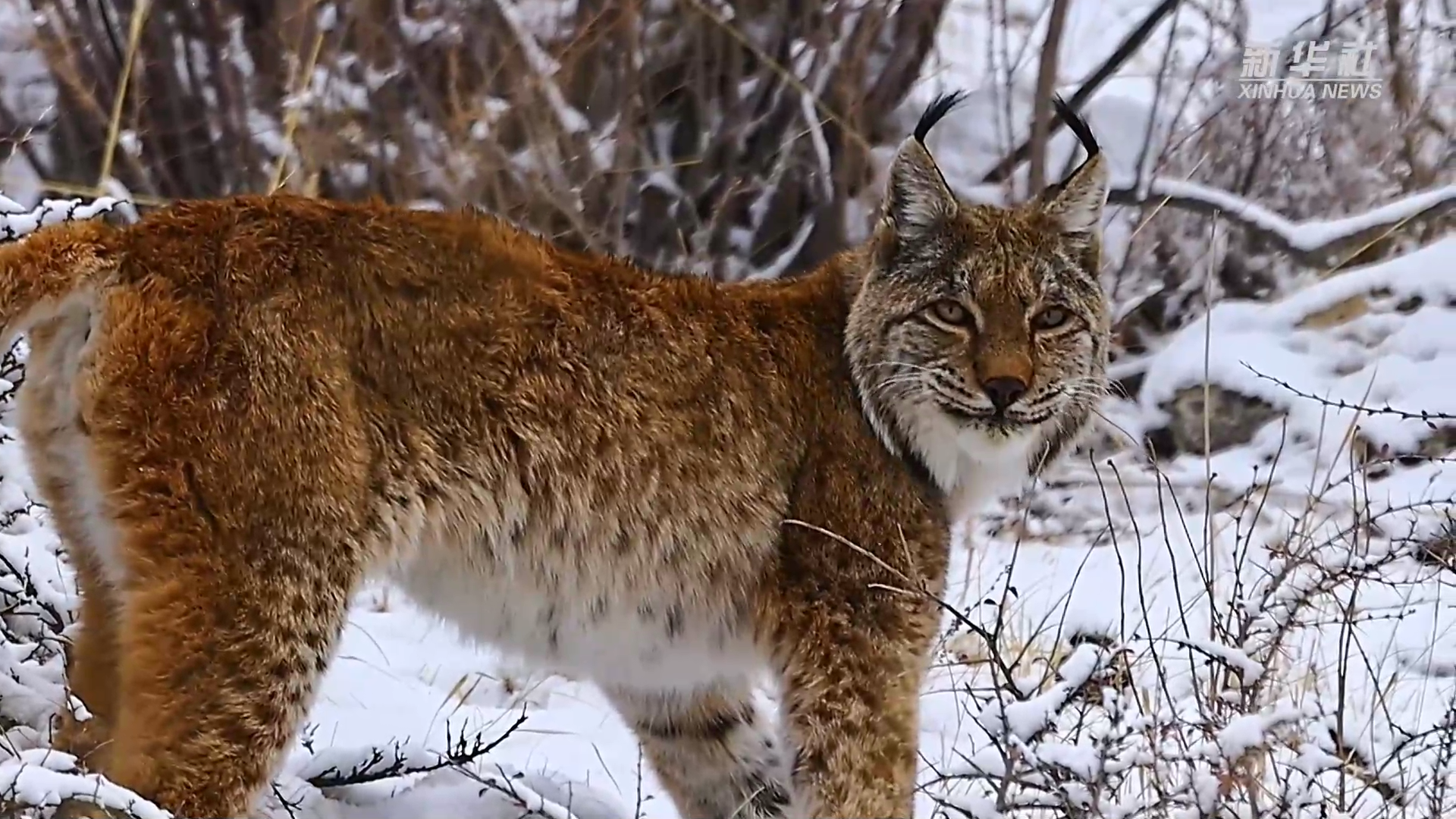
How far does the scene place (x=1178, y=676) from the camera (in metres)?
5.00

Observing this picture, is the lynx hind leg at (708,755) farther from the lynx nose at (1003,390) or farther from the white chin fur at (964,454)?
the lynx nose at (1003,390)

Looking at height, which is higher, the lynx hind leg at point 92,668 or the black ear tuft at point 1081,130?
the black ear tuft at point 1081,130

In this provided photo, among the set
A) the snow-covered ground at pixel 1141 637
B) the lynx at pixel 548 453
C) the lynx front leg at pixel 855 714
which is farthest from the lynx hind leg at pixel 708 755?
the lynx front leg at pixel 855 714

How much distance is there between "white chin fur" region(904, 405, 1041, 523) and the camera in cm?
383

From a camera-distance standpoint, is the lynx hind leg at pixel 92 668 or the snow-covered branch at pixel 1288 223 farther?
the snow-covered branch at pixel 1288 223

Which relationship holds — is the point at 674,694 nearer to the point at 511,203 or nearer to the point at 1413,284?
the point at 511,203

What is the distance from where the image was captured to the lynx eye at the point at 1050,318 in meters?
3.89

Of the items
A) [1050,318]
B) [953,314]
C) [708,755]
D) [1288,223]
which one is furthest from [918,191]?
[1288,223]

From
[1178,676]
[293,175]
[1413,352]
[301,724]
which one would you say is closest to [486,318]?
[301,724]

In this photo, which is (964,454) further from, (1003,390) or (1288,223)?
(1288,223)

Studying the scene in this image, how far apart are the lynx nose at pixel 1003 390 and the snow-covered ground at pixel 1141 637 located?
34 cm


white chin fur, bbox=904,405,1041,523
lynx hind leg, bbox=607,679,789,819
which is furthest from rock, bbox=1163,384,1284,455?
lynx hind leg, bbox=607,679,789,819

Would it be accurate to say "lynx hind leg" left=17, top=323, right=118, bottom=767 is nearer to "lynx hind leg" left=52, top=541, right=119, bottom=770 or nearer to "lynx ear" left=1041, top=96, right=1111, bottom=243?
"lynx hind leg" left=52, top=541, right=119, bottom=770

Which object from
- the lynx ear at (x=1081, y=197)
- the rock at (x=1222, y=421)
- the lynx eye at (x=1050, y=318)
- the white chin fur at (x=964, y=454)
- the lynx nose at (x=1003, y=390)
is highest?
the lynx ear at (x=1081, y=197)
